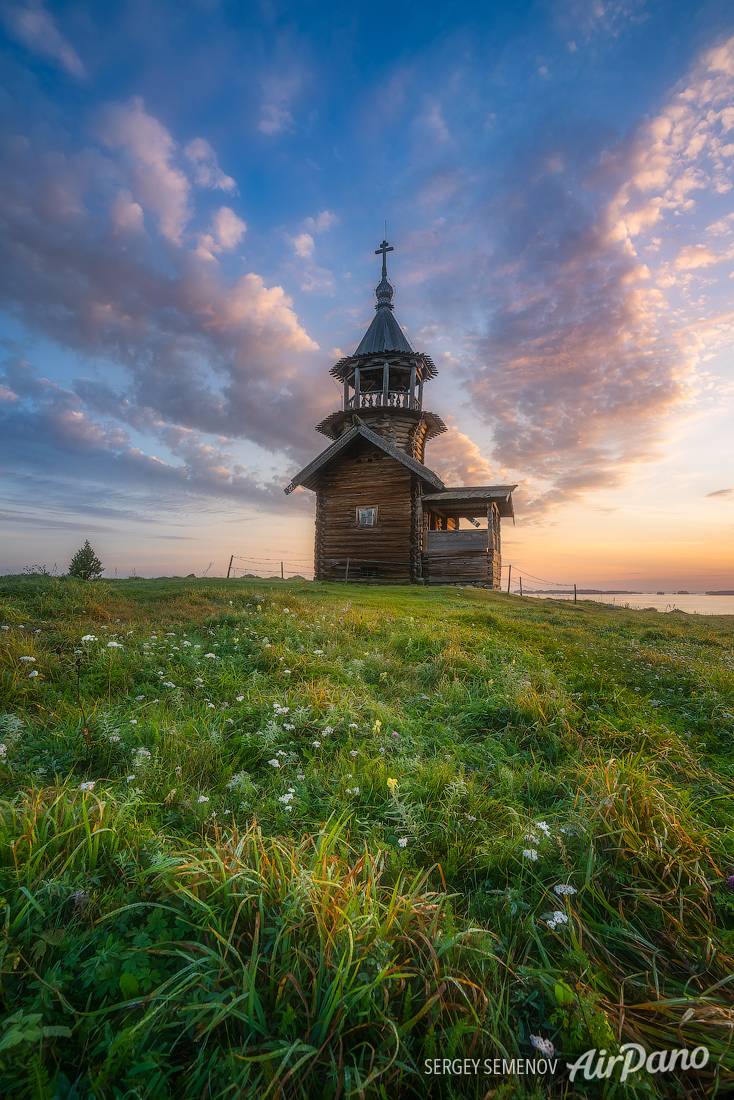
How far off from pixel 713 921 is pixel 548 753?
7.00ft

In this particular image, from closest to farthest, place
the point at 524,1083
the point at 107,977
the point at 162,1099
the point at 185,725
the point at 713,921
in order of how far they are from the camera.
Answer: the point at 162,1099 → the point at 524,1083 → the point at 107,977 → the point at 713,921 → the point at 185,725

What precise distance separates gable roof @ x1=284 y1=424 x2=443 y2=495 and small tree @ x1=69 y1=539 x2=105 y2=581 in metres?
10.0

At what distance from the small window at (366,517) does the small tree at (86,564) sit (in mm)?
13466

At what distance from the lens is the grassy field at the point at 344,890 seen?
1.67 m

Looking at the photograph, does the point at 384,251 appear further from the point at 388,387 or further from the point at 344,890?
the point at 344,890

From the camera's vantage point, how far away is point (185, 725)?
435 cm

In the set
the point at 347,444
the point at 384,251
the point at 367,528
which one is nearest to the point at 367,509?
the point at 367,528

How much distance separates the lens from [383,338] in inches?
1201

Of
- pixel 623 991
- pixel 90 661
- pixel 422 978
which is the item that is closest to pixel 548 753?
pixel 623 991

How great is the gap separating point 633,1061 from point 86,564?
2519 cm

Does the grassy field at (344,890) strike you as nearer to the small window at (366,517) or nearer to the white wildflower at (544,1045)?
the white wildflower at (544,1045)

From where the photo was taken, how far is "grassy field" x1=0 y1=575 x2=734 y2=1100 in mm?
1667

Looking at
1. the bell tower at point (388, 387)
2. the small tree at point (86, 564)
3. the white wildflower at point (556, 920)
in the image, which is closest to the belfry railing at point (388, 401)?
the bell tower at point (388, 387)

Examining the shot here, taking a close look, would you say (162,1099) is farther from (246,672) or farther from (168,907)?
(246,672)
